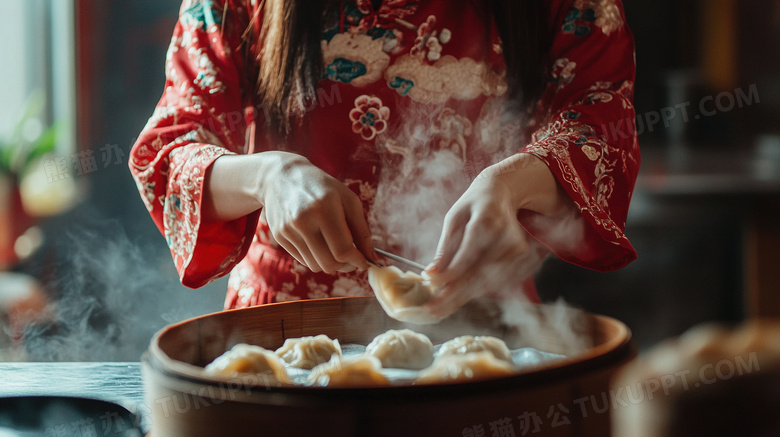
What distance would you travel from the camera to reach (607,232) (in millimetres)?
1339

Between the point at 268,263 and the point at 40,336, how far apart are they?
2.77m

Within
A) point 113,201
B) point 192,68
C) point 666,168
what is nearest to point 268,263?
point 192,68

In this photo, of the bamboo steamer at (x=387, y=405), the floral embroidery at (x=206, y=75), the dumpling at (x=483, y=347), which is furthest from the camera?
the floral embroidery at (x=206, y=75)

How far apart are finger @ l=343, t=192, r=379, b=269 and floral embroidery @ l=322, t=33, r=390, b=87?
497mm

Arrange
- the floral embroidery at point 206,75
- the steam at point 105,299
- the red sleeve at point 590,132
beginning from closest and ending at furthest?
the red sleeve at point 590,132, the floral embroidery at point 206,75, the steam at point 105,299

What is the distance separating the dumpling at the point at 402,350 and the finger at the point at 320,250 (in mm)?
234

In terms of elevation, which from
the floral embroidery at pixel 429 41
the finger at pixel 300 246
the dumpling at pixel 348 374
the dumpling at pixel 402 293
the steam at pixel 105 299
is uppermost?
the floral embroidery at pixel 429 41

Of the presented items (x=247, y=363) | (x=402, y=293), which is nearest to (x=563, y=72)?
(x=402, y=293)

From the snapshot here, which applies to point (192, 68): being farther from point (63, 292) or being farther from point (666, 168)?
point (666, 168)

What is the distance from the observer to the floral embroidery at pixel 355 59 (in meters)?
1.52

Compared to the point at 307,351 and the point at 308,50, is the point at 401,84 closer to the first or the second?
the point at 308,50

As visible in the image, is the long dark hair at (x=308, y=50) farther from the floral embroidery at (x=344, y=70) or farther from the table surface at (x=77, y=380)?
the table surface at (x=77, y=380)

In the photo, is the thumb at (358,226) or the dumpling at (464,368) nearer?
the dumpling at (464,368)

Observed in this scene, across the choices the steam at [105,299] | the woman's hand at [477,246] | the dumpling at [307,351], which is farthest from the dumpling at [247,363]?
the steam at [105,299]
